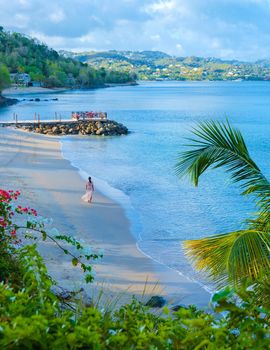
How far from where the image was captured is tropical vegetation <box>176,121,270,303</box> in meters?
5.44

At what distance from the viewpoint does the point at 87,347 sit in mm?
2330

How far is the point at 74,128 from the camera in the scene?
2168 inches

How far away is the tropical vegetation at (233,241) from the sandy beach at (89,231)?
84 centimetres

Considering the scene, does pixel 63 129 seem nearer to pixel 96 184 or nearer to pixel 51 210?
pixel 96 184

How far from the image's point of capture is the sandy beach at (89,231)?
1266 cm

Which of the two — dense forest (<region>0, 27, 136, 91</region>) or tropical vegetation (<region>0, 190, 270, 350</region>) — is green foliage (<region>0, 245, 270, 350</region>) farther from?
dense forest (<region>0, 27, 136, 91</region>)

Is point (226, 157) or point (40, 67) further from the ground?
point (40, 67)

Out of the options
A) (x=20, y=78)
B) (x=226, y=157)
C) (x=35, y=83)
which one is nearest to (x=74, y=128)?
(x=226, y=157)

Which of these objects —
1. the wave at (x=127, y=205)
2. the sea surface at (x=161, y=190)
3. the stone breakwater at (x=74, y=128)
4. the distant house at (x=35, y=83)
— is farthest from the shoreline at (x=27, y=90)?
the wave at (x=127, y=205)

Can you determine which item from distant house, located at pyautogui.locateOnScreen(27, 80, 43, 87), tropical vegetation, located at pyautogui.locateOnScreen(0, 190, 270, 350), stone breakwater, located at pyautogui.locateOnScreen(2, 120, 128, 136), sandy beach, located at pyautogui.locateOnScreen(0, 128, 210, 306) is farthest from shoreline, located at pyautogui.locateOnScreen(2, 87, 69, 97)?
tropical vegetation, located at pyautogui.locateOnScreen(0, 190, 270, 350)

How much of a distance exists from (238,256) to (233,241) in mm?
271

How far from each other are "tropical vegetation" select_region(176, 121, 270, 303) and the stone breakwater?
46893 mm

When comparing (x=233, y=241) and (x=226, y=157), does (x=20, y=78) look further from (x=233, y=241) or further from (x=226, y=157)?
(x=233, y=241)

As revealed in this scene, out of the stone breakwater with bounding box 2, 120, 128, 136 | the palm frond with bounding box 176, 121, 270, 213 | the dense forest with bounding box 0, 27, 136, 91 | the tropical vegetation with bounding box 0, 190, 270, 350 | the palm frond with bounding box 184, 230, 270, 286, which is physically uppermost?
the dense forest with bounding box 0, 27, 136, 91
